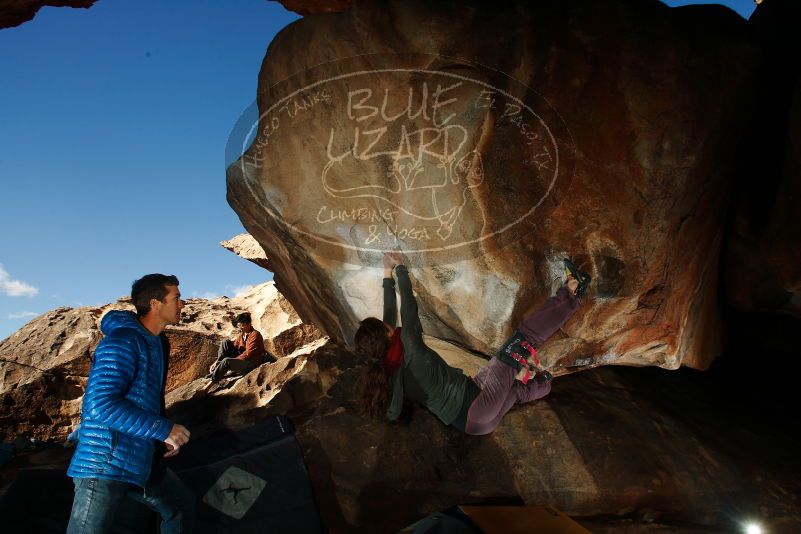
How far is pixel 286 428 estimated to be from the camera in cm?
386

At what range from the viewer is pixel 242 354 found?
580 cm

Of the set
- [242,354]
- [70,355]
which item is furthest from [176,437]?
[70,355]

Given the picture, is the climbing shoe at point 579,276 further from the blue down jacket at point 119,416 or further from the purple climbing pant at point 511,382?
the blue down jacket at point 119,416

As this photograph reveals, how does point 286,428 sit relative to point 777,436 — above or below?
above

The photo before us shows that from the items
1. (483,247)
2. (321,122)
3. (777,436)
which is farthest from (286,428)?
(777,436)

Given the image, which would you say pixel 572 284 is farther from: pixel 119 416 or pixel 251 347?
pixel 251 347

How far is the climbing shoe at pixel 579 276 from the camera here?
Result: 10.6 ft

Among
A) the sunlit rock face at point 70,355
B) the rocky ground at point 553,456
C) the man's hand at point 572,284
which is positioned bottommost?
the rocky ground at point 553,456

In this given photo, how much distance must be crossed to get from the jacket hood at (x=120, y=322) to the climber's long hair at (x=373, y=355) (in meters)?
1.43

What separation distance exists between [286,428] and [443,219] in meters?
2.13

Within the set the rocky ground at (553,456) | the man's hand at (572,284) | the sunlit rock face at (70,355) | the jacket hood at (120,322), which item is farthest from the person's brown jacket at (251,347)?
the man's hand at (572,284)

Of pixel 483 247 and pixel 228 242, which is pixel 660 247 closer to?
pixel 483 247

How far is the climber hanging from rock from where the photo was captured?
3.33 m

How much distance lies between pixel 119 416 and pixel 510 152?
2.62 meters
